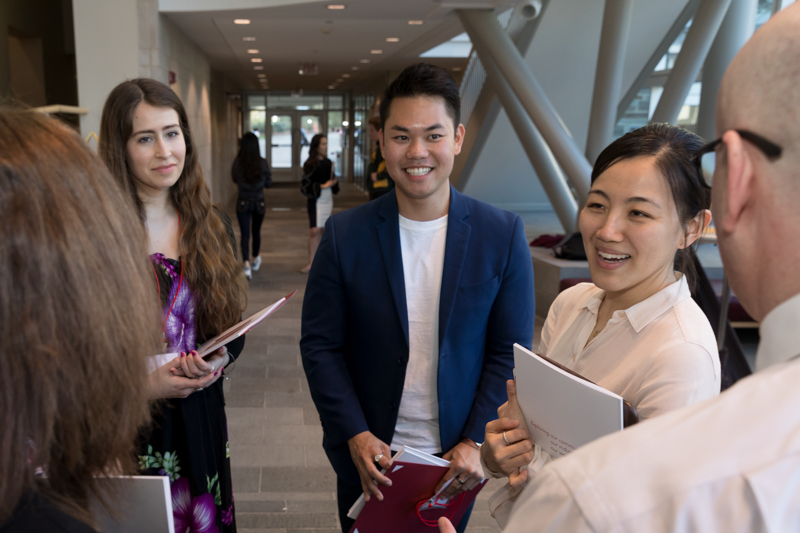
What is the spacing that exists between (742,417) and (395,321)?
1271 mm

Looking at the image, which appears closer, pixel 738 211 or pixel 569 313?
pixel 738 211

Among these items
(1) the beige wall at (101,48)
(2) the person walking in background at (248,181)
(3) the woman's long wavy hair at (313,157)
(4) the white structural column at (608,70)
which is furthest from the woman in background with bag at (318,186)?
(4) the white structural column at (608,70)

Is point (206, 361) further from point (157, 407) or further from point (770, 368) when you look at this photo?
point (770, 368)

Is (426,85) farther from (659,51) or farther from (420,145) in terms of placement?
(659,51)

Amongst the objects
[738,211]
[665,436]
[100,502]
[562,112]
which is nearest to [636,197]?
[738,211]

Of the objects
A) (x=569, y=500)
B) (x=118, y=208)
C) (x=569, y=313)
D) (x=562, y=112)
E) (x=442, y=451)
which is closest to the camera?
(x=569, y=500)

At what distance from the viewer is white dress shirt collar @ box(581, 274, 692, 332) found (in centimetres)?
130

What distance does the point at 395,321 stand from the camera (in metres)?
1.81

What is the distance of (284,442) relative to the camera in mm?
3951

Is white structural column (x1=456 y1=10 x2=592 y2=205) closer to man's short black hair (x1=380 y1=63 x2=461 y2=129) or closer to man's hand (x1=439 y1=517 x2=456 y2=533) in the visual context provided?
man's short black hair (x1=380 y1=63 x2=461 y2=129)

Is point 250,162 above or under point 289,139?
under

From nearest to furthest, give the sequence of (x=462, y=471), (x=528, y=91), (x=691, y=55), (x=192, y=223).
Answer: (x=462, y=471)
(x=192, y=223)
(x=691, y=55)
(x=528, y=91)

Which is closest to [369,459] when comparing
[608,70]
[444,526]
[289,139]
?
[444,526]

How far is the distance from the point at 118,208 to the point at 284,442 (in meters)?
3.41
